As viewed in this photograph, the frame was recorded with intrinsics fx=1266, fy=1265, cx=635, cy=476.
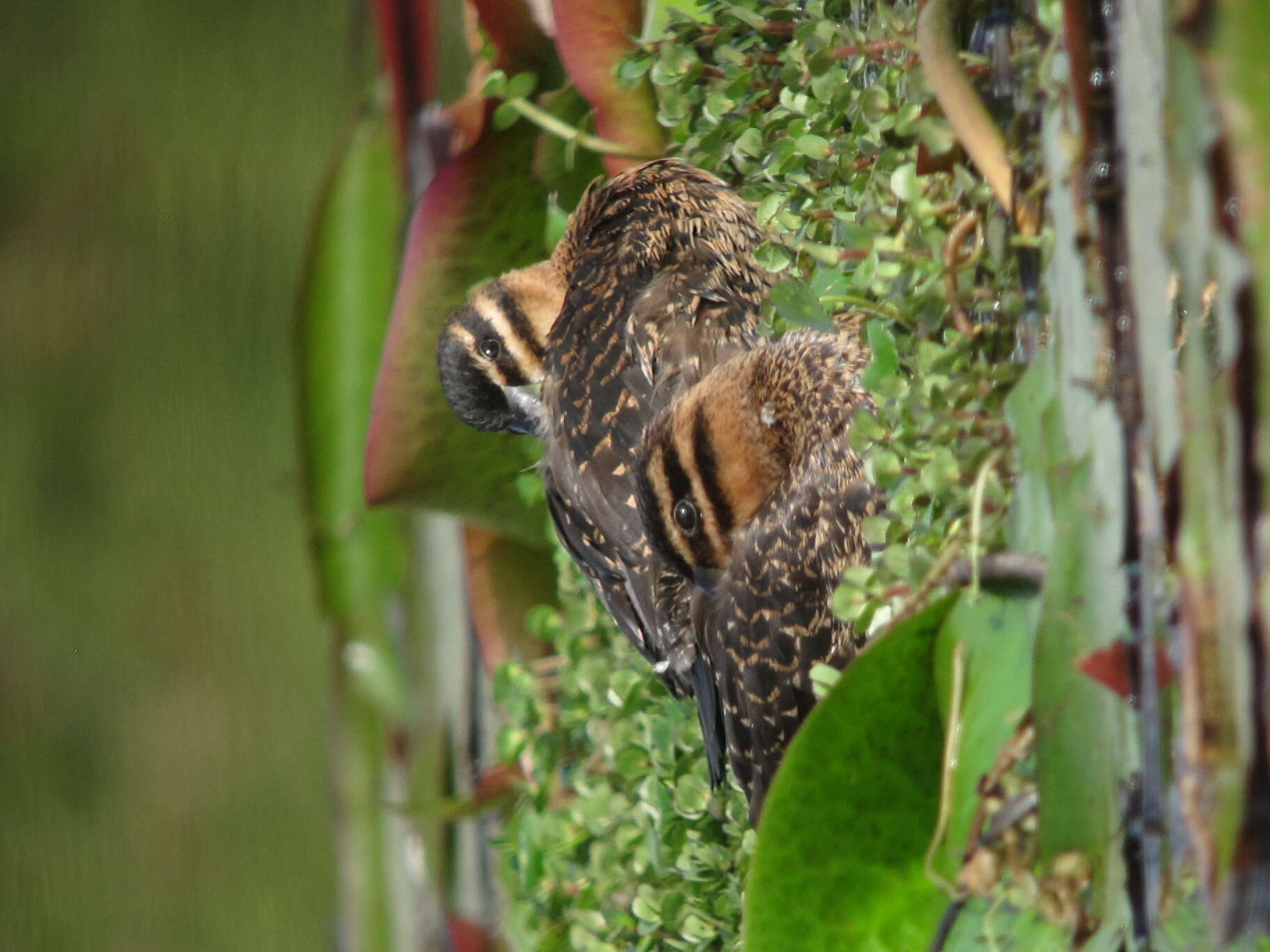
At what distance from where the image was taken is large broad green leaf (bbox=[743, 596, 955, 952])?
55 centimetres

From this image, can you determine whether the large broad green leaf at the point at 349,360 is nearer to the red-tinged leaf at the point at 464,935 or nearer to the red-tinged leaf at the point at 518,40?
the red-tinged leaf at the point at 518,40

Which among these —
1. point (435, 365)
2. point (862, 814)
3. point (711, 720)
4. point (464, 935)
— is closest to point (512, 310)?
point (435, 365)

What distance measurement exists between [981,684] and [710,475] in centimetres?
33

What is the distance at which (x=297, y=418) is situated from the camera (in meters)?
1.31

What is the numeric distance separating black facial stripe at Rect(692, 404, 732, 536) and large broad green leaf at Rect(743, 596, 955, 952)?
0.27 m

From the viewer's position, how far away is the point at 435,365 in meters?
1.28

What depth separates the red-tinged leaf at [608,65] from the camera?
1.09 metres

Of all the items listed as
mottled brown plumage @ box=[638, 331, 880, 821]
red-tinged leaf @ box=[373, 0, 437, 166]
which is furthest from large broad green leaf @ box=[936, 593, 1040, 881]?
red-tinged leaf @ box=[373, 0, 437, 166]

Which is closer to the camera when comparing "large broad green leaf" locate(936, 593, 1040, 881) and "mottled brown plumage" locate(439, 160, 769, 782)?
"large broad green leaf" locate(936, 593, 1040, 881)

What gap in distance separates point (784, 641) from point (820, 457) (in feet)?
0.41

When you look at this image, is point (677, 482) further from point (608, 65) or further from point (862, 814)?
point (608, 65)

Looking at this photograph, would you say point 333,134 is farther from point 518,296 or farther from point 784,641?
point 784,641

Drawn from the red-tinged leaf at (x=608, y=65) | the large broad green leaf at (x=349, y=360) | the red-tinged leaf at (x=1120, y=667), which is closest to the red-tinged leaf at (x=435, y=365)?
the large broad green leaf at (x=349, y=360)

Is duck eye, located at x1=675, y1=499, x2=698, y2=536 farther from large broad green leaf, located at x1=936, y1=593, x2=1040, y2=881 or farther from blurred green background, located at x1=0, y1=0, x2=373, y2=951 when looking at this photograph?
blurred green background, located at x1=0, y1=0, x2=373, y2=951
